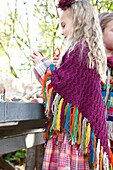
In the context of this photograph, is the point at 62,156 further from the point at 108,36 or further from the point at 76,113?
the point at 108,36

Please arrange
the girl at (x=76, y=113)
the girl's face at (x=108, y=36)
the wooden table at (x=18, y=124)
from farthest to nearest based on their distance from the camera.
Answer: the girl's face at (x=108, y=36)
the girl at (x=76, y=113)
the wooden table at (x=18, y=124)

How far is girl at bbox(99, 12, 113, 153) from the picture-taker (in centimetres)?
214

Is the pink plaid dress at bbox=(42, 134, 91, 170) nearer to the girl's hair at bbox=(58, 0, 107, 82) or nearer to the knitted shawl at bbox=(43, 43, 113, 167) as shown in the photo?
the knitted shawl at bbox=(43, 43, 113, 167)

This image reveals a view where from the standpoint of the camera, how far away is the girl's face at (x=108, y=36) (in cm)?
230

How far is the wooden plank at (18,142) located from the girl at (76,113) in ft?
1.01

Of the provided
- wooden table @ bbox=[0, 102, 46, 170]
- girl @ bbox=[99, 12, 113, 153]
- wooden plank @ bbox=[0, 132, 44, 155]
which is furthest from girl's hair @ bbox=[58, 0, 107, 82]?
wooden plank @ bbox=[0, 132, 44, 155]

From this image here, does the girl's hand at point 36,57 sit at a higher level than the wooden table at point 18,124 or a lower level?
higher

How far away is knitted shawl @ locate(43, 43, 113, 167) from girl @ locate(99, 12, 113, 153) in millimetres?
200

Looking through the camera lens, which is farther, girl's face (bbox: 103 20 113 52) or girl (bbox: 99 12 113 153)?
girl's face (bbox: 103 20 113 52)

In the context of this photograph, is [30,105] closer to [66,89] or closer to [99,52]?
[66,89]

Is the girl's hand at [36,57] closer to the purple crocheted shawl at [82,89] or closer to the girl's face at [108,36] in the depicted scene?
the purple crocheted shawl at [82,89]

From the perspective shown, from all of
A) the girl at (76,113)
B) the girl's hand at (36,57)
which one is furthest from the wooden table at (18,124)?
the girl's hand at (36,57)

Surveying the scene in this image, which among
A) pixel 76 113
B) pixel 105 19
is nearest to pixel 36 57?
pixel 76 113

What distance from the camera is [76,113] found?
6.25 ft
